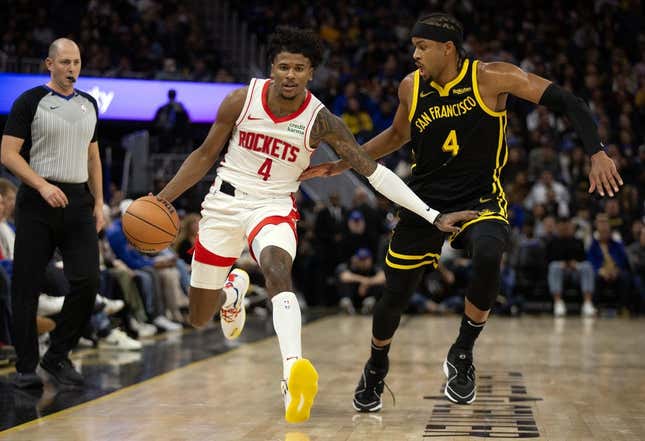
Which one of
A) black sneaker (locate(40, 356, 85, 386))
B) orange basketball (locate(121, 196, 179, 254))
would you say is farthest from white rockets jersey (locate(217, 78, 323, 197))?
black sneaker (locate(40, 356, 85, 386))

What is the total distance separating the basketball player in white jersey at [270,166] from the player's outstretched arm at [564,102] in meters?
0.68

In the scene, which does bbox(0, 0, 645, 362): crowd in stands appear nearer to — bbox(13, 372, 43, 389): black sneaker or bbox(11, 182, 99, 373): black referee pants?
bbox(11, 182, 99, 373): black referee pants

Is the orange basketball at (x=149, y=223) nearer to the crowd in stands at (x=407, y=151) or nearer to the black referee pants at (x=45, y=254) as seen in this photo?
the black referee pants at (x=45, y=254)

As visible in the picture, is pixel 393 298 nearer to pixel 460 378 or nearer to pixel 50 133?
pixel 460 378

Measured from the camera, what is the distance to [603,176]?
4980 millimetres

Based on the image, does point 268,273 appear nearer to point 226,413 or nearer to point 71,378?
point 226,413

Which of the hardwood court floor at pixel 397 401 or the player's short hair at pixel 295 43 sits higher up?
the player's short hair at pixel 295 43

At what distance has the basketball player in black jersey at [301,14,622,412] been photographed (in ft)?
17.9

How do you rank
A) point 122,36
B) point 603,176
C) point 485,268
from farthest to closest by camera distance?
point 122,36
point 485,268
point 603,176

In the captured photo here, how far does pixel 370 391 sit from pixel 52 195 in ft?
7.30

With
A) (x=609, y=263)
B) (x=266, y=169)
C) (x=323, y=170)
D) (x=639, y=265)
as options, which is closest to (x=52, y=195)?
(x=266, y=169)

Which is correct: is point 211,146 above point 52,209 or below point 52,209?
above

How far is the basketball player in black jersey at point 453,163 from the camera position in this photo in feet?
17.9

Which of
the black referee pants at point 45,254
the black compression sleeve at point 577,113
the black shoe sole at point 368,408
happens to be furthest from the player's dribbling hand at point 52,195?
the black compression sleeve at point 577,113
